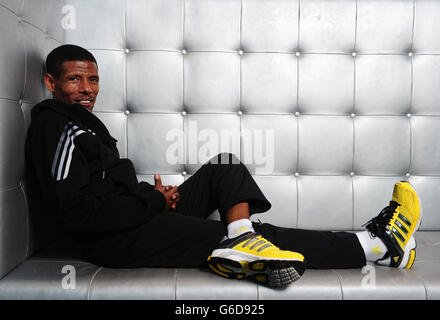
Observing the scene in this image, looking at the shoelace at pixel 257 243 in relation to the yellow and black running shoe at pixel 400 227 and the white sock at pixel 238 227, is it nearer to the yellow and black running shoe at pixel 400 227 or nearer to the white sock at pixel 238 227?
the white sock at pixel 238 227

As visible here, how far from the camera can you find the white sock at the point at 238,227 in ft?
3.15

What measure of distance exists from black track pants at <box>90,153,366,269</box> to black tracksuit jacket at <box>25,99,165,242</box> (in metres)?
0.05

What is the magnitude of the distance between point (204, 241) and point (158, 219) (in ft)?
0.46

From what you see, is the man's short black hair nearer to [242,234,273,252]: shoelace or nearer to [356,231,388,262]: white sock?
[242,234,273,252]: shoelace

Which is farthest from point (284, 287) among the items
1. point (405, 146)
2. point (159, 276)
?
point (405, 146)

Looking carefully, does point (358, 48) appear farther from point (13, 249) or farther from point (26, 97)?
point (13, 249)

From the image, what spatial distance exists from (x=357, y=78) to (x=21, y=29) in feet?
3.74

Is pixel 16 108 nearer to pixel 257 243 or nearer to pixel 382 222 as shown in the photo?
pixel 257 243

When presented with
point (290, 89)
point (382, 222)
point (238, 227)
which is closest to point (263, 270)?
point (238, 227)

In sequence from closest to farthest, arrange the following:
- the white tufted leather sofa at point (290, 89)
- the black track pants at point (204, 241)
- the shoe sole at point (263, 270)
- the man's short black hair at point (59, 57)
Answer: the shoe sole at point (263, 270)
the black track pants at point (204, 241)
the man's short black hair at point (59, 57)
the white tufted leather sofa at point (290, 89)

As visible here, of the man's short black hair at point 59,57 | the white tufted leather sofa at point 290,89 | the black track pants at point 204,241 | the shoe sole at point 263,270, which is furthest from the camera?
the white tufted leather sofa at point 290,89

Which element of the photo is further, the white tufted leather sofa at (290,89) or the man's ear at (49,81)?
the white tufted leather sofa at (290,89)

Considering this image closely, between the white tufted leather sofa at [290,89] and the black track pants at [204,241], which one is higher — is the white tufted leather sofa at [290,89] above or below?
above

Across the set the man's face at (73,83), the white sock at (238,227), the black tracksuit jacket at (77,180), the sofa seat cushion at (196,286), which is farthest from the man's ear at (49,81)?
the white sock at (238,227)
